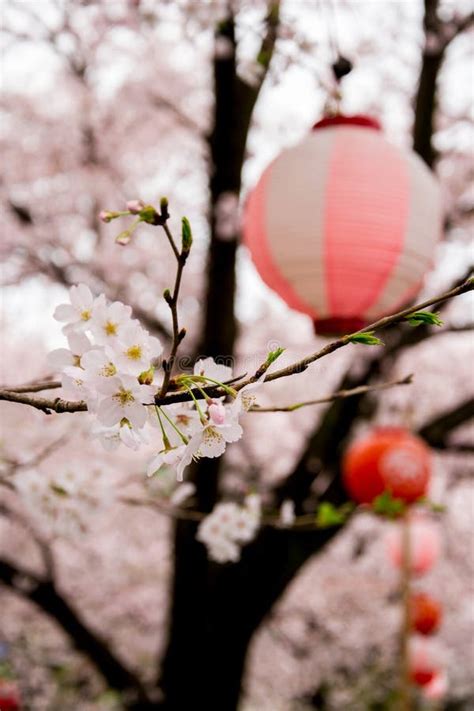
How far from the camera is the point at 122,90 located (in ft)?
19.3

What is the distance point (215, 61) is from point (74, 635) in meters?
3.47

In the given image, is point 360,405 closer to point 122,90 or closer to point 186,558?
point 186,558

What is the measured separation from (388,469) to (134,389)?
2836mm

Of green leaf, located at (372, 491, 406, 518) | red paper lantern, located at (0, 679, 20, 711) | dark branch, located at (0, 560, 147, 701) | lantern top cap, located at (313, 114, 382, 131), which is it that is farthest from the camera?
dark branch, located at (0, 560, 147, 701)

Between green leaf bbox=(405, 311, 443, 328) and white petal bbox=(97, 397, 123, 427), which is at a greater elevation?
green leaf bbox=(405, 311, 443, 328)

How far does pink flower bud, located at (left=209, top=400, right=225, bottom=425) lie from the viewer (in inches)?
29.3

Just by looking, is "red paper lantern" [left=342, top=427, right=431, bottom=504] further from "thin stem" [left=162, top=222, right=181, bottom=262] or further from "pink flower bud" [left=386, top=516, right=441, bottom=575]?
"thin stem" [left=162, top=222, right=181, bottom=262]

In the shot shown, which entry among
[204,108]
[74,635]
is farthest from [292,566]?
[204,108]

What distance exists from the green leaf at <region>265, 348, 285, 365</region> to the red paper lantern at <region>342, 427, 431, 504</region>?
2.74 meters

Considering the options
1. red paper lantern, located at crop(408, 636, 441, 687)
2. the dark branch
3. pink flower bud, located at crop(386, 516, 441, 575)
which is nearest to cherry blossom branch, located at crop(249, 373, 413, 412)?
the dark branch

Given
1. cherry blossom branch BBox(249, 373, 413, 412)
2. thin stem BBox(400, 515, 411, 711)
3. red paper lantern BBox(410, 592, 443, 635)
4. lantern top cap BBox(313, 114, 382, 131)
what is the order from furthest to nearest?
1. red paper lantern BBox(410, 592, 443, 635)
2. thin stem BBox(400, 515, 411, 711)
3. lantern top cap BBox(313, 114, 382, 131)
4. cherry blossom branch BBox(249, 373, 413, 412)

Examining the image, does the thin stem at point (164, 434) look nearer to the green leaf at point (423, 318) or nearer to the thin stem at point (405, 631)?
the green leaf at point (423, 318)

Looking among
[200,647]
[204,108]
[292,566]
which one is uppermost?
[204,108]

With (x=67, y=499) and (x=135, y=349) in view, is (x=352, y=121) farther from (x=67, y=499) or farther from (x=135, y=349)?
(x=135, y=349)
